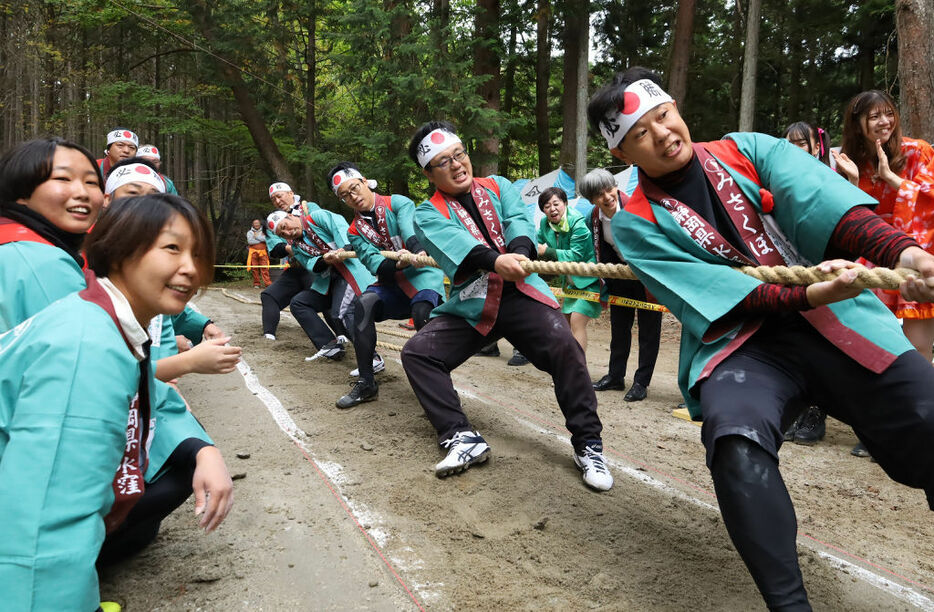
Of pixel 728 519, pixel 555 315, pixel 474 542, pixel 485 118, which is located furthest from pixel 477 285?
pixel 485 118

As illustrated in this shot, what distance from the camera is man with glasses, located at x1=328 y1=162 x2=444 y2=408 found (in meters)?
4.89

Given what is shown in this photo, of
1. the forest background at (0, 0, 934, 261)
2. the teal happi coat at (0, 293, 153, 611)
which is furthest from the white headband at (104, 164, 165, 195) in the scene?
the forest background at (0, 0, 934, 261)

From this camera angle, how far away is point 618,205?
5062 mm

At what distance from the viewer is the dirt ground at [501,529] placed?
7.32ft

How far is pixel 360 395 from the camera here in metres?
4.83

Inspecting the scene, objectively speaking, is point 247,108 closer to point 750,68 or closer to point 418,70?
point 418,70

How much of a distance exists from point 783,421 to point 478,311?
1986 millimetres

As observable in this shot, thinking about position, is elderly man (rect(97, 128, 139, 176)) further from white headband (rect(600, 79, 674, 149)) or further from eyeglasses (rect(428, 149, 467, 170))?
white headband (rect(600, 79, 674, 149))

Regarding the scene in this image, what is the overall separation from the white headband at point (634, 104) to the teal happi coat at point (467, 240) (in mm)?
1447

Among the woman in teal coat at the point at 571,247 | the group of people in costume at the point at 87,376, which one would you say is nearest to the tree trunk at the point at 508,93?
the woman in teal coat at the point at 571,247

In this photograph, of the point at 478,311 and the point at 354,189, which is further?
the point at 354,189

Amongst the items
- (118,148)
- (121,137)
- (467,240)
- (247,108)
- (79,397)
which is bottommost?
(79,397)

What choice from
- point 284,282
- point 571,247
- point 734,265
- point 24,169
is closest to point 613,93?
point 734,265

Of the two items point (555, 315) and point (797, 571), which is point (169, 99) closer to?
point (555, 315)
